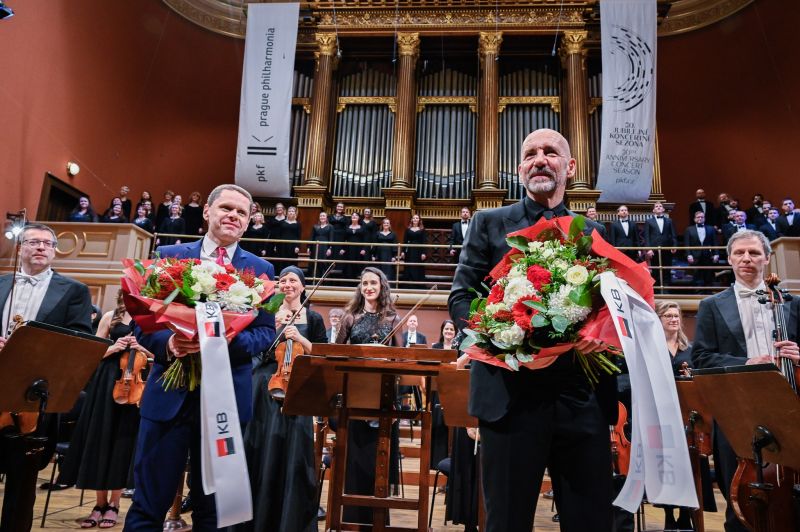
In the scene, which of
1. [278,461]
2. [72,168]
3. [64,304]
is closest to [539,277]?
[278,461]

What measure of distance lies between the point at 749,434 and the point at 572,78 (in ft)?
29.5

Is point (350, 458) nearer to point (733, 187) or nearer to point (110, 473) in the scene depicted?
point (110, 473)

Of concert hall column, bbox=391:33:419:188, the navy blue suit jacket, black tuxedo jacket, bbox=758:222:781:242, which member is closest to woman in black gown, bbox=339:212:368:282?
concert hall column, bbox=391:33:419:188

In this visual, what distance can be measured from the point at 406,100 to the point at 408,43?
3.28 ft

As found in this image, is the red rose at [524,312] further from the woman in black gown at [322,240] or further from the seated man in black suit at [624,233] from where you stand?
the seated man in black suit at [624,233]

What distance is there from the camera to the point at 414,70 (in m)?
10.6

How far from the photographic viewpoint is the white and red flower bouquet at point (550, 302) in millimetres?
1326

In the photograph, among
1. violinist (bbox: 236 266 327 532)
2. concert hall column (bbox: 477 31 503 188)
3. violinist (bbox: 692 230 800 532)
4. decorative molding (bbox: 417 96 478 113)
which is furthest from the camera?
decorative molding (bbox: 417 96 478 113)

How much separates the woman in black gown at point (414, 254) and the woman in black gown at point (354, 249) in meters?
0.58

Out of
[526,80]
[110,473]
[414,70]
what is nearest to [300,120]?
[414,70]

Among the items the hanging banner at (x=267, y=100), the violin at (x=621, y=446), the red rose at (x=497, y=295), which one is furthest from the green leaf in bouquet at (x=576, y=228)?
the hanging banner at (x=267, y=100)

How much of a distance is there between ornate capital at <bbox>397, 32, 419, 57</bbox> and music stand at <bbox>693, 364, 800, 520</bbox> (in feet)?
30.3

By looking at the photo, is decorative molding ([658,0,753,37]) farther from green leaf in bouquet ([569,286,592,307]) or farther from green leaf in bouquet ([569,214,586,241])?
green leaf in bouquet ([569,286,592,307])

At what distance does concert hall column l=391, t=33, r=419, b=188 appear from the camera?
33.3 feet
